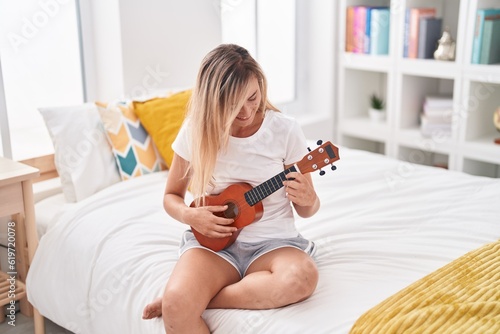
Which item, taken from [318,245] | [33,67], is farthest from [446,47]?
[33,67]

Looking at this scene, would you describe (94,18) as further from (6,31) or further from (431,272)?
(431,272)

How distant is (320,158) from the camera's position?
1.52 meters

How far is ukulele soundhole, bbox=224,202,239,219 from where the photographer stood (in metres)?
1.61

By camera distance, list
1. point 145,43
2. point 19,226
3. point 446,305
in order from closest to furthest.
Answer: point 446,305, point 19,226, point 145,43

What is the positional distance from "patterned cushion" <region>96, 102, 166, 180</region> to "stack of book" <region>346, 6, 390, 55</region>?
145 centimetres

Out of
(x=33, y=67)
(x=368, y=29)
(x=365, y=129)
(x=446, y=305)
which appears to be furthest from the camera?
(x=365, y=129)

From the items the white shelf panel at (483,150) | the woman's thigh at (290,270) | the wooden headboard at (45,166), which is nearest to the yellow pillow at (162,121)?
the wooden headboard at (45,166)

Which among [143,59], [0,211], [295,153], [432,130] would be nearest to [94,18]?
[143,59]

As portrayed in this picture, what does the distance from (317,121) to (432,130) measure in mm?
615

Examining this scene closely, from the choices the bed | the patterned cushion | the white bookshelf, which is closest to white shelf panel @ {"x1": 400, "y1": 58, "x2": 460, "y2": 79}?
the white bookshelf

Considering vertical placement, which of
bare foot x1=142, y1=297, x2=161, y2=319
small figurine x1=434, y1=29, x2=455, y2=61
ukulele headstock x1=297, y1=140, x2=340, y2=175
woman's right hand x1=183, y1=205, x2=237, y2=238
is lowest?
bare foot x1=142, y1=297, x2=161, y2=319

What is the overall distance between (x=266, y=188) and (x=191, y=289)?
309 mm

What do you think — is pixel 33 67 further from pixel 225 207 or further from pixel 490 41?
pixel 490 41

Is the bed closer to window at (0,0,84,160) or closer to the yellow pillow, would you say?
the yellow pillow
